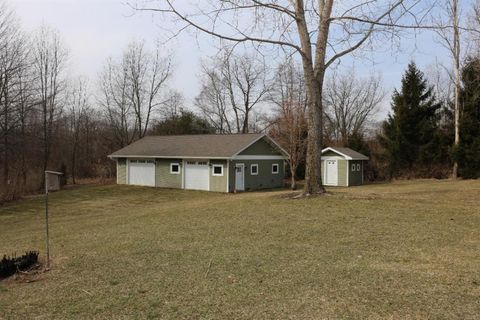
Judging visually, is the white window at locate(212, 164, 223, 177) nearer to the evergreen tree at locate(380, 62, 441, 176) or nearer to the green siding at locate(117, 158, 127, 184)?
the green siding at locate(117, 158, 127, 184)

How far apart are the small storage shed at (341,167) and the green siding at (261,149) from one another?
476 cm

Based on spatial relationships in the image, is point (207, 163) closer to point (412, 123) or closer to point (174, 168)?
point (174, 168)

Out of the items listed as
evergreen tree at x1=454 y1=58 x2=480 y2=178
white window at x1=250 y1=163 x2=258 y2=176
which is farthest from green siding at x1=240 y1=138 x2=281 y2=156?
evergreen tree at x1=454 y1=58 x2=480 y2=178

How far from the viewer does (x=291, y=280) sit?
5523mm

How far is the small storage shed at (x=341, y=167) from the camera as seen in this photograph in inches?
1296

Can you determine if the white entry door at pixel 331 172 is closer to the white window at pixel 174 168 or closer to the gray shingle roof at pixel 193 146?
the gray shingle roof at pixel 193 146

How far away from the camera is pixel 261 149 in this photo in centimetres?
3028

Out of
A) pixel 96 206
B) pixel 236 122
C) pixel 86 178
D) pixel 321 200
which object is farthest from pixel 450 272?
pixel 236 122

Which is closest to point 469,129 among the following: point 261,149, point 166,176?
point 261,149

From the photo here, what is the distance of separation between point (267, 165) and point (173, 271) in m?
24.7

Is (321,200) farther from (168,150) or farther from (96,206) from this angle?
(168,150)

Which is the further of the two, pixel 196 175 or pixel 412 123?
pixel 412 123

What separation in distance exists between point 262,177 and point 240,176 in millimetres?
2497

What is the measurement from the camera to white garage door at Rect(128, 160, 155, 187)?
3128 centimetres
